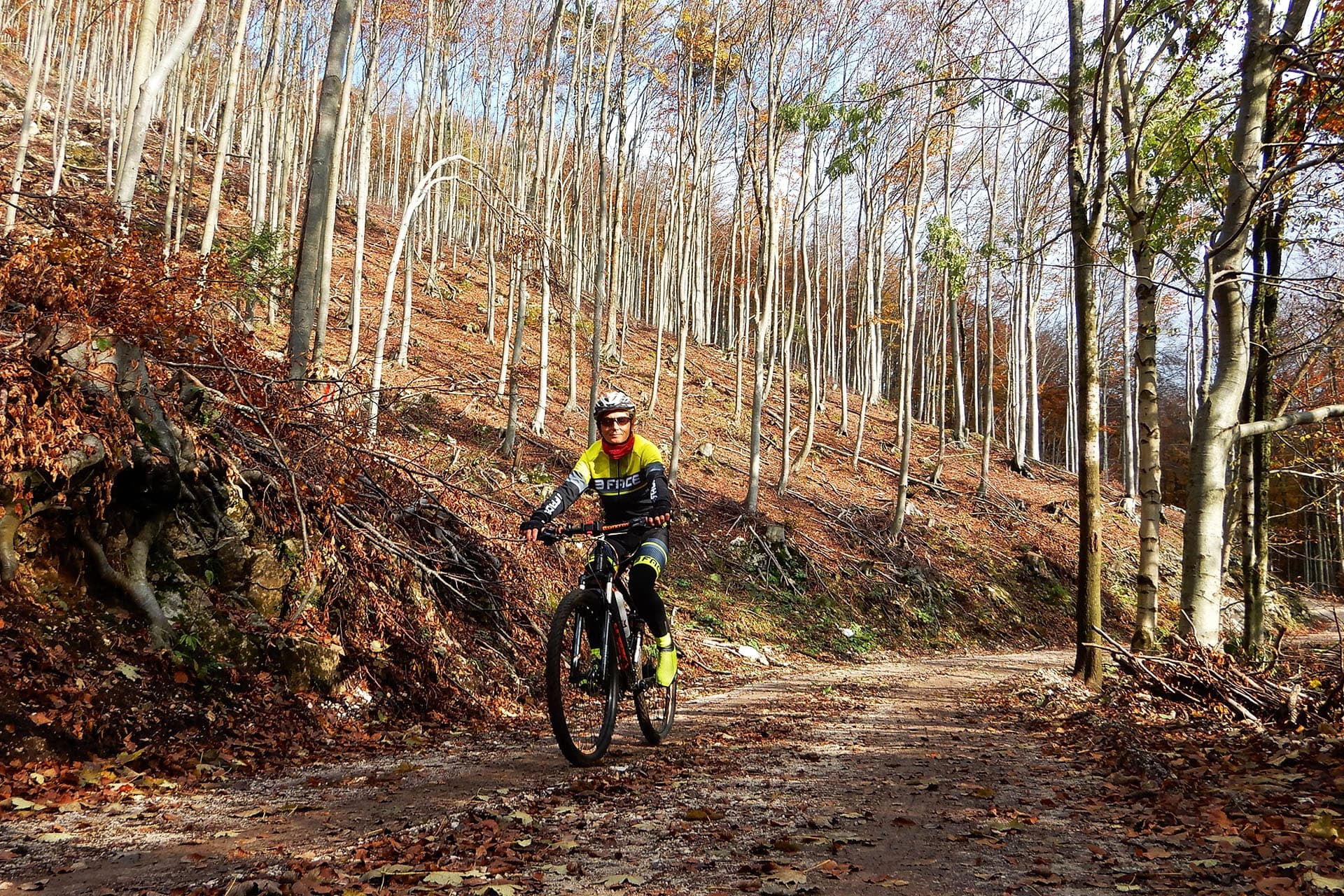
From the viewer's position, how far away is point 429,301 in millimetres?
26922

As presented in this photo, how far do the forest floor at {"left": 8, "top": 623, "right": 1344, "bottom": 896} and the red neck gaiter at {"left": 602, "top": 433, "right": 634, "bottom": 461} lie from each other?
2.07 m

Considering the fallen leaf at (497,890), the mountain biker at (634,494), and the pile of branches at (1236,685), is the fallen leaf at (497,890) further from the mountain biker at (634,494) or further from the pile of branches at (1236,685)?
the pile of branches at (1236,685)

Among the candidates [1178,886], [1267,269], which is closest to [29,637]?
[1178,886]

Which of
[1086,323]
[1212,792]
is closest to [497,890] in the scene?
[1212,792]

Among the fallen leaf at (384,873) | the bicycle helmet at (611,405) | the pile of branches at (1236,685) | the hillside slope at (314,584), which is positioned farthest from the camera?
the bicycle helmet at (611,405)

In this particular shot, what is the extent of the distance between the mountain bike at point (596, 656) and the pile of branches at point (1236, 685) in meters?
4.16

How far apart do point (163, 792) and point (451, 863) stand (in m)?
1.96

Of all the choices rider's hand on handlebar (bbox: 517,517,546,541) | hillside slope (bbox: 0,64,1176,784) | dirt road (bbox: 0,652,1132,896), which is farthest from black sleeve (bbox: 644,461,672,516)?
hillside slope (bbox: 0,64,1176,784)

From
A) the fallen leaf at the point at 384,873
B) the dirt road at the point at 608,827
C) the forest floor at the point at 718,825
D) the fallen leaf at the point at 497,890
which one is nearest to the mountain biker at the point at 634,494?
the dirt road at the point at 608,827

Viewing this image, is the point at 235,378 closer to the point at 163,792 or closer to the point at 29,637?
the point at 29,637

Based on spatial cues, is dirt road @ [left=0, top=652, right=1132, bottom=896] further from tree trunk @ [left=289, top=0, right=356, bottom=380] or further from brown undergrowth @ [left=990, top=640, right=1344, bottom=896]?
tree trunk @ [left=289, top=0, right=356, bottom=380]

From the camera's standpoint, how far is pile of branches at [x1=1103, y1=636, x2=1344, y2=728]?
5.19m

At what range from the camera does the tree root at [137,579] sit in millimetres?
4934

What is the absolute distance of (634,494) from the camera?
579 cm
